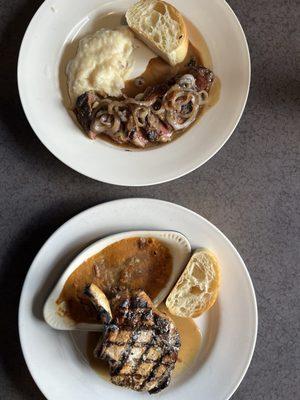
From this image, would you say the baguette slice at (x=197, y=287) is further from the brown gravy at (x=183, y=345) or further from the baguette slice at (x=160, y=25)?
the baguette slice at (x=160, y=25)

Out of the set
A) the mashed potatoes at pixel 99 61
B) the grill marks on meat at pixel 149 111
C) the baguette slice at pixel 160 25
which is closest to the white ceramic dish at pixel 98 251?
the grill marks on meat at pixel 149 111

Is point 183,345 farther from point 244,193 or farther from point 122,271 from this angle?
point 244,193

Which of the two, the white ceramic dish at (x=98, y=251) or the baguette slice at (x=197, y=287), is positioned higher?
the white ceramic dish at (x=98, y=251)

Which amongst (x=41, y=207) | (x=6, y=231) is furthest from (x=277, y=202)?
(x=6, y=231)

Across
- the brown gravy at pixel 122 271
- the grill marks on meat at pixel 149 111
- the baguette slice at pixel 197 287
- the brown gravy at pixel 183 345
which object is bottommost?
the brown gravy at pixel 183 345

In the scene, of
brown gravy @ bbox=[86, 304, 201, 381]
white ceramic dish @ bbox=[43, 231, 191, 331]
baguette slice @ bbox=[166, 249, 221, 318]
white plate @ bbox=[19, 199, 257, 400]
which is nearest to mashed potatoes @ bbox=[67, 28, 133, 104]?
white plate @ bbox=[19, 199, 257, 400]

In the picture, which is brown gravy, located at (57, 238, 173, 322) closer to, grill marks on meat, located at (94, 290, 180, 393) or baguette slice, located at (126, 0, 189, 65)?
grill marks on meat, located at (94, 290, 180, 393)
